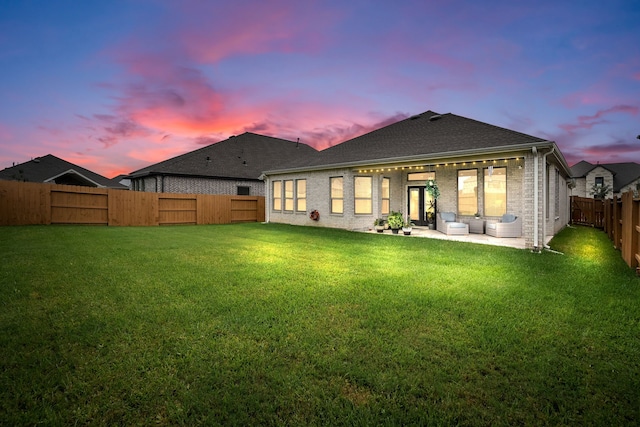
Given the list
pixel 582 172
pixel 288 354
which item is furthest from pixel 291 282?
pixel 582 172

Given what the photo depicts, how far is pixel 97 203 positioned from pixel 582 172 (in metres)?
57.0

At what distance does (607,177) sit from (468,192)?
43.6 metres


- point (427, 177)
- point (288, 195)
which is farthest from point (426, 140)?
point (288, 195)

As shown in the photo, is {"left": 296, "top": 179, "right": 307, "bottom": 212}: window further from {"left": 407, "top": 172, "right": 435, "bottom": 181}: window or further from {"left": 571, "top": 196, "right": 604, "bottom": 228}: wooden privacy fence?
{"left": 571, "top": 196, "right": 604, "bottom": 228}: wooden privacy fence

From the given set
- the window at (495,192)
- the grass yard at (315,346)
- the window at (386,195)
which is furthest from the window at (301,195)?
the grass yard at (315,346)

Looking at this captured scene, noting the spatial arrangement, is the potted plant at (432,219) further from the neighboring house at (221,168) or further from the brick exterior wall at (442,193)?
the neighboring house at (221,168)

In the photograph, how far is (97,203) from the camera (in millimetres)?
15281

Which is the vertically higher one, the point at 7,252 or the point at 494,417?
the point at 7,252

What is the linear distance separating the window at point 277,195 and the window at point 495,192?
1083 centimetres

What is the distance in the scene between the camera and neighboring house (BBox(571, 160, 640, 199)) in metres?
40.5

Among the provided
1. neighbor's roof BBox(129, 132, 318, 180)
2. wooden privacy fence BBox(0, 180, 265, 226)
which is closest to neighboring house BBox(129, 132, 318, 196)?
neighbor's roof BBox(129, 132, 318, 180)

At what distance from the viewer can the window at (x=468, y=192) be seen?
1294cm

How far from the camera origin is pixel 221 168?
74.0 feet

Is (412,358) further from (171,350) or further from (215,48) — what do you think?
(215,48)
